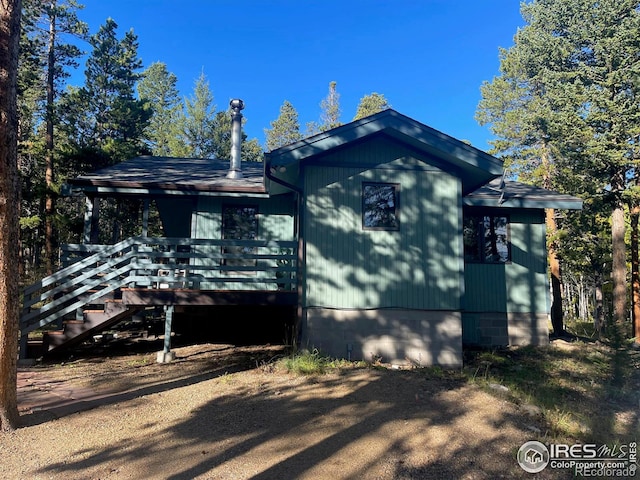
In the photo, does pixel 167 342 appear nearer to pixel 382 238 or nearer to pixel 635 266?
pixel 382 238

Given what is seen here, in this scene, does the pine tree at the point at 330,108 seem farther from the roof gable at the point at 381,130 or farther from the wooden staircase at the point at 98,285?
the wooden staircase at the point at 98,285

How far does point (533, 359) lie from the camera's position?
1059 cm

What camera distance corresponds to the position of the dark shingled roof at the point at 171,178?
10297 mm

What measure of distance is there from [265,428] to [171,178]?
7.89 metres

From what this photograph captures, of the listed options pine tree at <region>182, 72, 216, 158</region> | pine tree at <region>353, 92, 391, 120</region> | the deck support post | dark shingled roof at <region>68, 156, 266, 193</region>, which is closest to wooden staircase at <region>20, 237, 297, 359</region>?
the deck support post

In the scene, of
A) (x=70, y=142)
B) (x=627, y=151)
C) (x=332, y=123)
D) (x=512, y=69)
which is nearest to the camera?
(x=627, y=151)

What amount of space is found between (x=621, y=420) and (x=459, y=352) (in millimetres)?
2890

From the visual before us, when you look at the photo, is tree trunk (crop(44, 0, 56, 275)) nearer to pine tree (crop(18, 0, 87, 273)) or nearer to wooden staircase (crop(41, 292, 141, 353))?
pine tree (crop(18, 0, 87, 273))

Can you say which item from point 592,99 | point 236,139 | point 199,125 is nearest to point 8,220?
point 236,139

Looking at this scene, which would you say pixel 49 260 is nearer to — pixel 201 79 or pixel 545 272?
pixel 545 272

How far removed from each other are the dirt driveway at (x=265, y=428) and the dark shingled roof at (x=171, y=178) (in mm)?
4499

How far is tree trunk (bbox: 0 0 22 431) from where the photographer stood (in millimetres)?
5047

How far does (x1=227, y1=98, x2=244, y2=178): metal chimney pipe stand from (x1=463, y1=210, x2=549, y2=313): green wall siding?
22.9ft

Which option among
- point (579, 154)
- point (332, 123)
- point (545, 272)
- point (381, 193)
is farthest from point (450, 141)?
point (332, 123)
